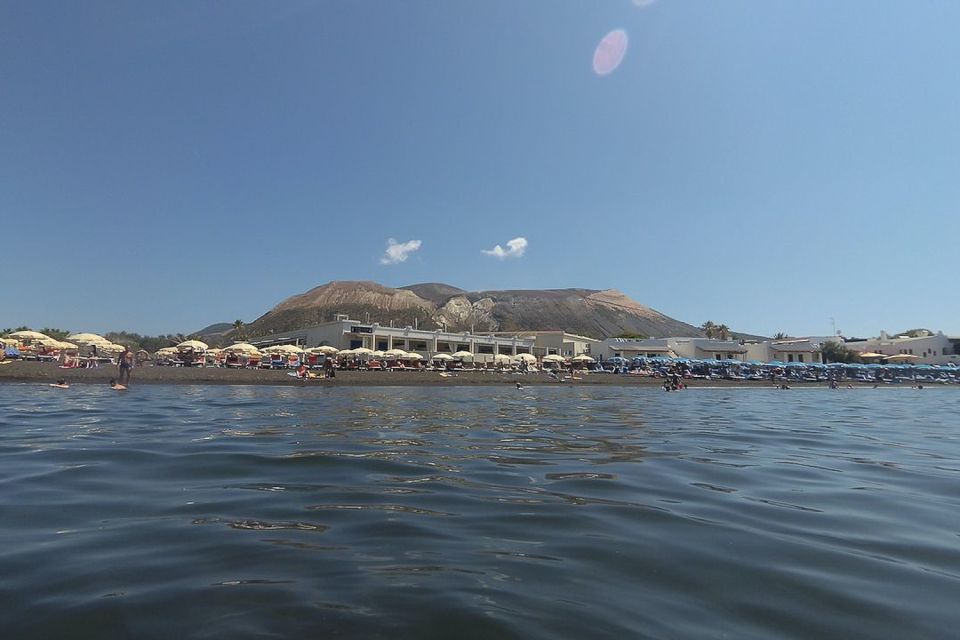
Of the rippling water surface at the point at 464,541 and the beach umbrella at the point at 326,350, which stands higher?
the beach umbrella at the point at 326,350

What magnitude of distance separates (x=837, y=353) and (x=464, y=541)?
333 ft

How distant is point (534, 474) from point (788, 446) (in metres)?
5.93

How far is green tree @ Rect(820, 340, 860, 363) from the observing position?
8394 centimetres

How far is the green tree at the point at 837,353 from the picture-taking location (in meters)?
83.9

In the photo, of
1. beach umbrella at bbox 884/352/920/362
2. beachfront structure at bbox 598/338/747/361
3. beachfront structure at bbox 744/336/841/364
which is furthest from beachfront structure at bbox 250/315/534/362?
beach umbrella at bbox 884/352/920/362

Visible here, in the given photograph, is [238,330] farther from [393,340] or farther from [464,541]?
[464,541]

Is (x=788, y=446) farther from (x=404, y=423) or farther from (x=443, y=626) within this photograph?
(x=443, y=626)

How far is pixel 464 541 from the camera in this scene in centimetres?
384

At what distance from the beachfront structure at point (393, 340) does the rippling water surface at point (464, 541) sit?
51.9m

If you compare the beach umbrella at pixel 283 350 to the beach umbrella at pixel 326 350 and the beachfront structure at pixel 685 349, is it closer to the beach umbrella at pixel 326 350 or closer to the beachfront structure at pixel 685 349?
the beach umbrella at pixel 326 350

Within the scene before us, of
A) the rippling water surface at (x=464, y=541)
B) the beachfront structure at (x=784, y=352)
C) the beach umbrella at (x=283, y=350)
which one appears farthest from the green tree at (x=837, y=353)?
the rippling water surface at (x=464, y=541)

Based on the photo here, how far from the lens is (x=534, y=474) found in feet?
20.7

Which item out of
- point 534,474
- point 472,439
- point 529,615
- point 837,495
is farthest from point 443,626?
point 472,439

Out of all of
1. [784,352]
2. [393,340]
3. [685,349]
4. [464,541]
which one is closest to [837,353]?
[784,352]
